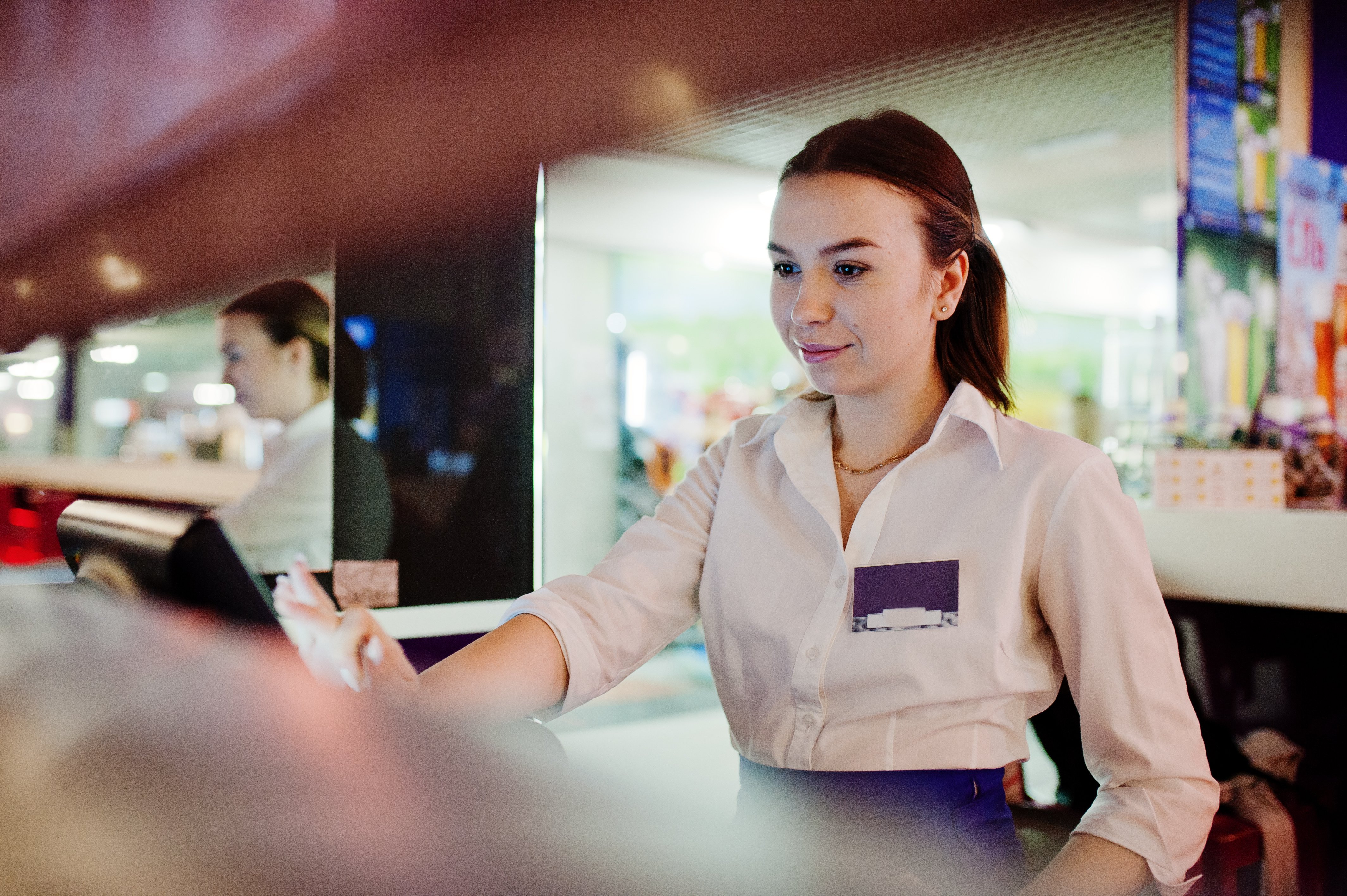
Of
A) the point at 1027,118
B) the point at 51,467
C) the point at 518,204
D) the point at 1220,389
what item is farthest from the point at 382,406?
the point at 1027,118

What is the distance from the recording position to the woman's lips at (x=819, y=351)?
102 cm

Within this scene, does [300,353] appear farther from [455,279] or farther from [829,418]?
[829,418]

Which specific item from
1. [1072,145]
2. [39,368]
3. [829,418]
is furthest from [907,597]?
[1072,145]

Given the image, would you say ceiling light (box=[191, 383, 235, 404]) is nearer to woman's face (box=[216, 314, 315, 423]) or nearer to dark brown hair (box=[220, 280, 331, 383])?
woman's face (box=[216, 314, 315, 423])

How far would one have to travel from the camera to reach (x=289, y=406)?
1853 millimetres

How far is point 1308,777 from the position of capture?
2.07m

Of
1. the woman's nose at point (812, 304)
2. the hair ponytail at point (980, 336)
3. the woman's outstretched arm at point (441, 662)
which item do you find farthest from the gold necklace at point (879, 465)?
the woman's outstretched arm at point (441, 662)

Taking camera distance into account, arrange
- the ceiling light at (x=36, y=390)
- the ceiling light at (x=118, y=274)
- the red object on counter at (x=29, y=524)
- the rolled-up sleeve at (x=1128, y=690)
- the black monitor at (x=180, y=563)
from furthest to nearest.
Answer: the ceiling light at (x=118, y=274) → the ceiling light at (x=36, y=390) → the rolled-up sleeve at (x=1128, y=690) → the red object on counter at (x=29, y=524) → the black monitor at (x=180, y=563)

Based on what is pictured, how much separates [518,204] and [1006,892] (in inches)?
61.9

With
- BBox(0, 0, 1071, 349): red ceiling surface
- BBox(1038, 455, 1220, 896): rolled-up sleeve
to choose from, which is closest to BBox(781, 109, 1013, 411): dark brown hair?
BBox(0, 0, 1071, 349): red ceiling surface

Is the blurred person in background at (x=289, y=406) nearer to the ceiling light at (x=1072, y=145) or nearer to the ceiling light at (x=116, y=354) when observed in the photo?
the ceiling light at (x=116, y=354)

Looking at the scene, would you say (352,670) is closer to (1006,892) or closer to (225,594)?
(225,594)

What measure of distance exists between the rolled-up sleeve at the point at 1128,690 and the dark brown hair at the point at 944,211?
226 millimetres

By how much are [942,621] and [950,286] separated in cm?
37
